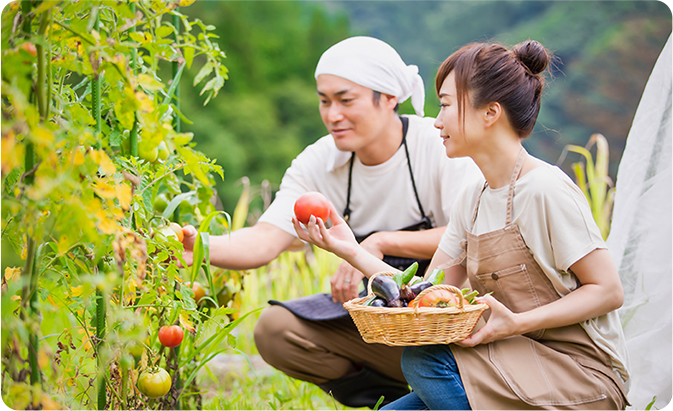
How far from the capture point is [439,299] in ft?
4.63

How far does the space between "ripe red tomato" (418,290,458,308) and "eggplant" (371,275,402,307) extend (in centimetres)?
8

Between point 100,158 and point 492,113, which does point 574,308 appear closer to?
point 492,113

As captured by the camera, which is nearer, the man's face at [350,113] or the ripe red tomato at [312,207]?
the ripe red tomato at [312,207]

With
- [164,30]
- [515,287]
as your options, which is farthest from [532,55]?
[164,30]

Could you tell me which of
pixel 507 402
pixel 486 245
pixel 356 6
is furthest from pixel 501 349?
pixel 356 6

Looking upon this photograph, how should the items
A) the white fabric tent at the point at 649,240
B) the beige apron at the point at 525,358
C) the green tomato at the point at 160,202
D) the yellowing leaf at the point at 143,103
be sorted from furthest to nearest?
the white fabric tent at the point at 649,240, the green tomato at the point at 160,202, the beige apron at the point at 525,358, the yellowing leaf at the point at 143,103

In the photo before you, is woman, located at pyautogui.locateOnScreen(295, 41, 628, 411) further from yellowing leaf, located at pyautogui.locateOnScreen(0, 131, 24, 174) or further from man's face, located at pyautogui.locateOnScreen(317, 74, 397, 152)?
yellowing leaf, located at pyautogui.locateOnScreen(0, 131, 24, 174)

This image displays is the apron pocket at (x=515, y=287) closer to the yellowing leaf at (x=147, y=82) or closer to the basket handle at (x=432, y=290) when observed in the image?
the basket handle at (x=432, y=290)

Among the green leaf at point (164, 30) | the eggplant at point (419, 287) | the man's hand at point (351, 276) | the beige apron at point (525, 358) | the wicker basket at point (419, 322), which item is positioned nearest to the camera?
the green leaf at point (164, 30)

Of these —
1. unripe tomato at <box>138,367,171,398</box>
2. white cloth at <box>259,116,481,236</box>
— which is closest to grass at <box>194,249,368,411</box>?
unripe tomato at <box>138,367,171,398</box>

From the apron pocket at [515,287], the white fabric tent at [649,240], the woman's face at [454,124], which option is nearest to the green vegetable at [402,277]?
the apron pocket at [515,287]

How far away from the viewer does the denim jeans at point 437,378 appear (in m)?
1.51

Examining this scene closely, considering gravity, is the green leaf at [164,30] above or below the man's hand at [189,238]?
above

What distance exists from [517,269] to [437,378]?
39cm
